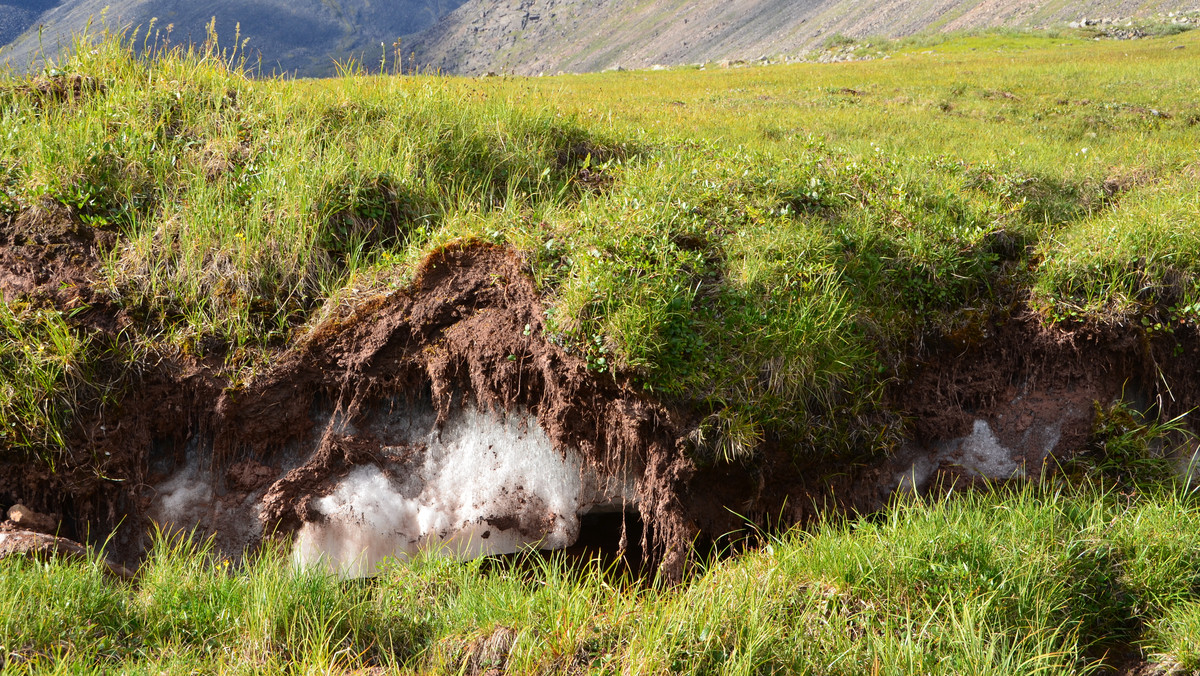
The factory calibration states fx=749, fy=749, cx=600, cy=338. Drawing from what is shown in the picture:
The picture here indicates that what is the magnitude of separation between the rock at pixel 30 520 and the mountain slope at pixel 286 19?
105049 mm

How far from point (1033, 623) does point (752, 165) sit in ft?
13.1

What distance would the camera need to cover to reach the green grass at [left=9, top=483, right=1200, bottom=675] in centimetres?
291

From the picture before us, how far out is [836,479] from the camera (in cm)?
458

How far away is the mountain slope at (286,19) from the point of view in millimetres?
108250

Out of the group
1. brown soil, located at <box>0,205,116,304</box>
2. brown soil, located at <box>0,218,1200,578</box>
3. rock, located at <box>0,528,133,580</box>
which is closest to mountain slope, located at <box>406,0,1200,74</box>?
brown soil, located at <box>0,205,116,304</box>

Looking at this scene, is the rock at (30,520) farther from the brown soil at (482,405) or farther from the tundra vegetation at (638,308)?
the tundra vegetation at (638,308)

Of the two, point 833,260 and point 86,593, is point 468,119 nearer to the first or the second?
point 833,260

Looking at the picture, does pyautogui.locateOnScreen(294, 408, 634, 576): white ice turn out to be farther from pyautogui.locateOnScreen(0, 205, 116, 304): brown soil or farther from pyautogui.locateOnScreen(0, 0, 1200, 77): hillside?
pyautogui.locateOnScreen(0, 0, 1200, 77): hillside

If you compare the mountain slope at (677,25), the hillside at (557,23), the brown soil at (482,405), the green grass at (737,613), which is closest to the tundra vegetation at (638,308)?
the green grass at (737,613)

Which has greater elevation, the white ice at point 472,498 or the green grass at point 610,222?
the green grass at point 610,222

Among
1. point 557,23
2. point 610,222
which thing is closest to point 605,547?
point 610,222

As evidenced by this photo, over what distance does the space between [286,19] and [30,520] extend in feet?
577

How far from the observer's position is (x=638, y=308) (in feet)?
14.4

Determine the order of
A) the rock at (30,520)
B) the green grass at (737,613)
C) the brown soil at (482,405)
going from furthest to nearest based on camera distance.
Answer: the brown soil at (482,405)
the rock at (30,520)
the green grass at (737,613)
